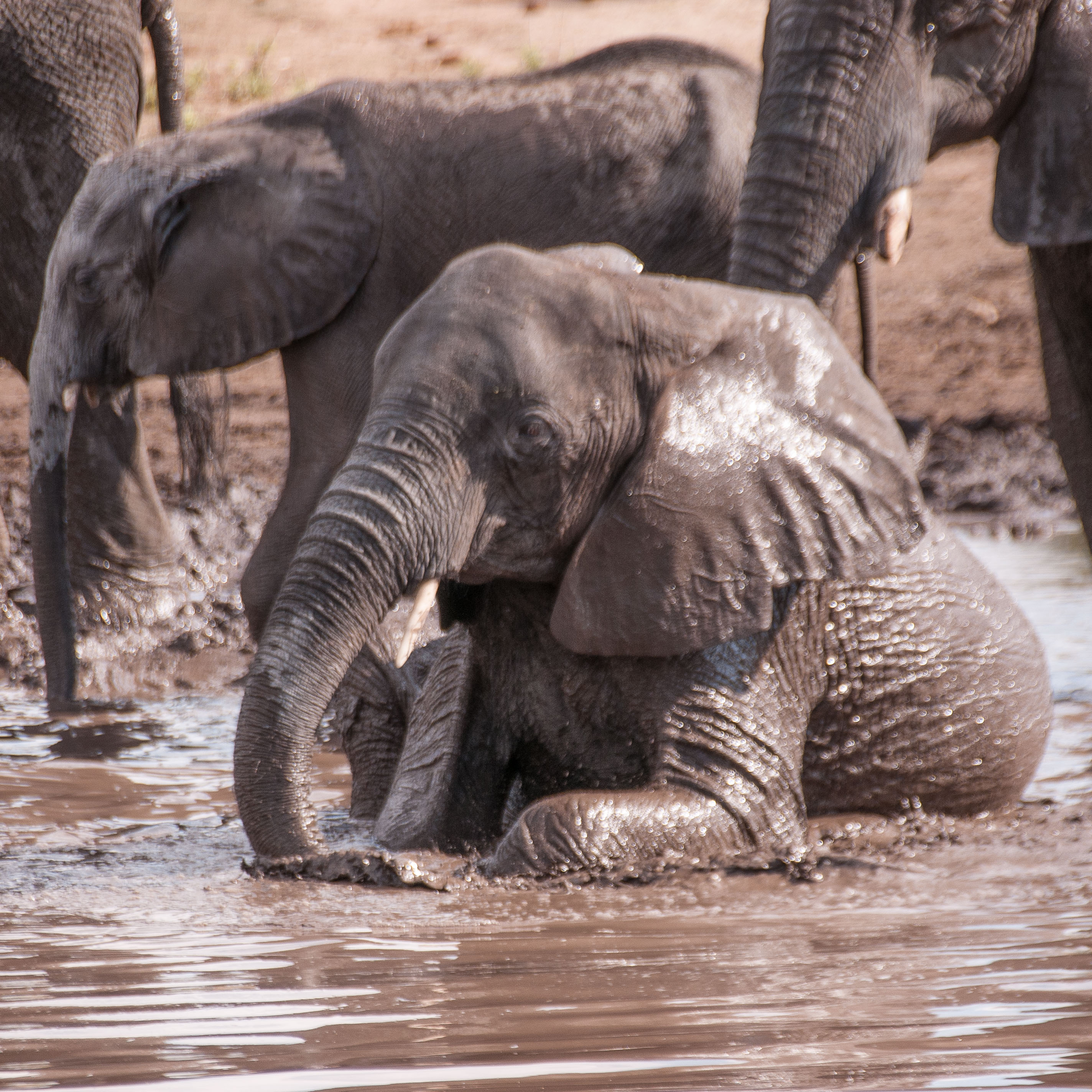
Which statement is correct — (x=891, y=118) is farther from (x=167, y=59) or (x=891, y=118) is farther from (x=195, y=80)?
(x=195, y=80)

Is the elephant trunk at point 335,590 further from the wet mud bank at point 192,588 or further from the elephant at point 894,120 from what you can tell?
the wet mud bank at point 192,588

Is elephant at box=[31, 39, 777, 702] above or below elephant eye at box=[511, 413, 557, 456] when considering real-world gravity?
above

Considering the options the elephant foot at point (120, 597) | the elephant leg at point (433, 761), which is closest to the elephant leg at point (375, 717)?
the elephant leg at point (433, 761)

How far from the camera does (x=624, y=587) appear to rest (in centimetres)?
334

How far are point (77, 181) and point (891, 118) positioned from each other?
2.74 m

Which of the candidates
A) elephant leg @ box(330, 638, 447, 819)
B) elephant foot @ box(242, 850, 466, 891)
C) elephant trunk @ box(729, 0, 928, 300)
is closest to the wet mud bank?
elephant leg @ box(330, 638, 447, 819)

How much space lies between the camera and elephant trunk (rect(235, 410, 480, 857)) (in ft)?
10.3

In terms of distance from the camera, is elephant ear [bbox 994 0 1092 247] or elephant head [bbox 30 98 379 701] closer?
elephant ear [bbox 994 0 1092 247]

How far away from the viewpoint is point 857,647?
3.65m

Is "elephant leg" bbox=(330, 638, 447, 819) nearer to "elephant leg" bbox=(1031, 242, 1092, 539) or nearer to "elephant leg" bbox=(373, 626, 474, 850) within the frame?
"elephant leg" bbox=(373, 626, 474, 850)

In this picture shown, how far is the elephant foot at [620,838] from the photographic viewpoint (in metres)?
3.23

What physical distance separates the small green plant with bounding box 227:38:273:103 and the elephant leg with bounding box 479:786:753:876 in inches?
408

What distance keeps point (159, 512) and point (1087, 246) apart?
3.16 meters

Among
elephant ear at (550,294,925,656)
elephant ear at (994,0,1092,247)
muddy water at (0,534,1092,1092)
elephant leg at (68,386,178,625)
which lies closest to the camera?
muddy water at (0,534,1092,1092)
